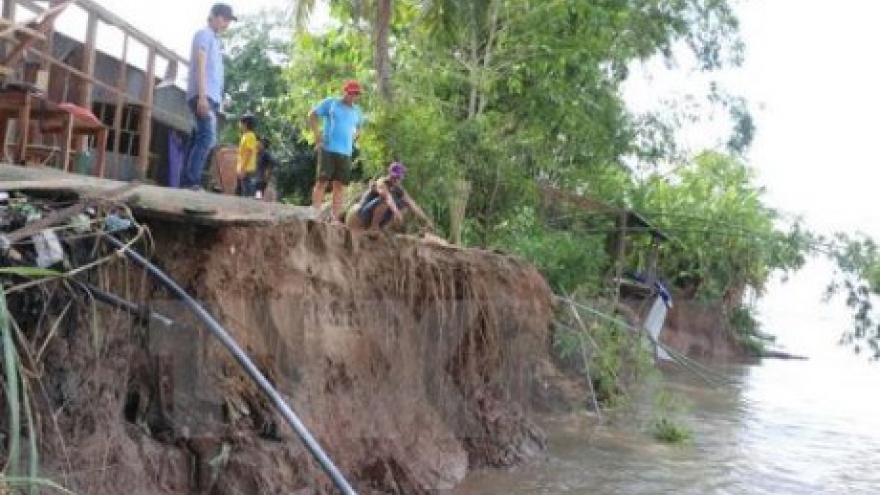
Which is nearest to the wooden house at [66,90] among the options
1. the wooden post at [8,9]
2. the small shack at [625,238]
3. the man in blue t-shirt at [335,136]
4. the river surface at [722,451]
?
the wooden post at [8,9]

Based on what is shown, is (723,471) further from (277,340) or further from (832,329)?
(832,329)

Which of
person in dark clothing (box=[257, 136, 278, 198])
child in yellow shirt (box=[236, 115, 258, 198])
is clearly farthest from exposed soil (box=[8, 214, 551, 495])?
person in dark clothing (box=[257, 136, 278, 198])

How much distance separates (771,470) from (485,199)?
5.77 meters

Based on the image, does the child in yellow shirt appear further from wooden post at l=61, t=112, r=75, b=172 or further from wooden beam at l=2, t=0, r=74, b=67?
wooden beam at l=2, t=0, r=74, b=67

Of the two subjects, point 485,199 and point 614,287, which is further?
point 614,287

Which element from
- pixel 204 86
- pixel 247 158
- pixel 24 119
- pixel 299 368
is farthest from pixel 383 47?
pixel 299 368

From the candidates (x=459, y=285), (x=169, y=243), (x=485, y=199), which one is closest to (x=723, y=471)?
(x=459, y=285)

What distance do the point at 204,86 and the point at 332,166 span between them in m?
1.73

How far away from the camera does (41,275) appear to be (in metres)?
4.77

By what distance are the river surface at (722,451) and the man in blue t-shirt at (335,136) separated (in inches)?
125

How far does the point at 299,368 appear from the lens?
7.35 m

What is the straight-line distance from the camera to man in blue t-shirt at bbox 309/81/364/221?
32.4ft

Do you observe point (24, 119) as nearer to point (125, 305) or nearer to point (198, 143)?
point (198, 143)

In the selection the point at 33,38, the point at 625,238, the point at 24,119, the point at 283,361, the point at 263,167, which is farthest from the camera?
the point at 625,238
